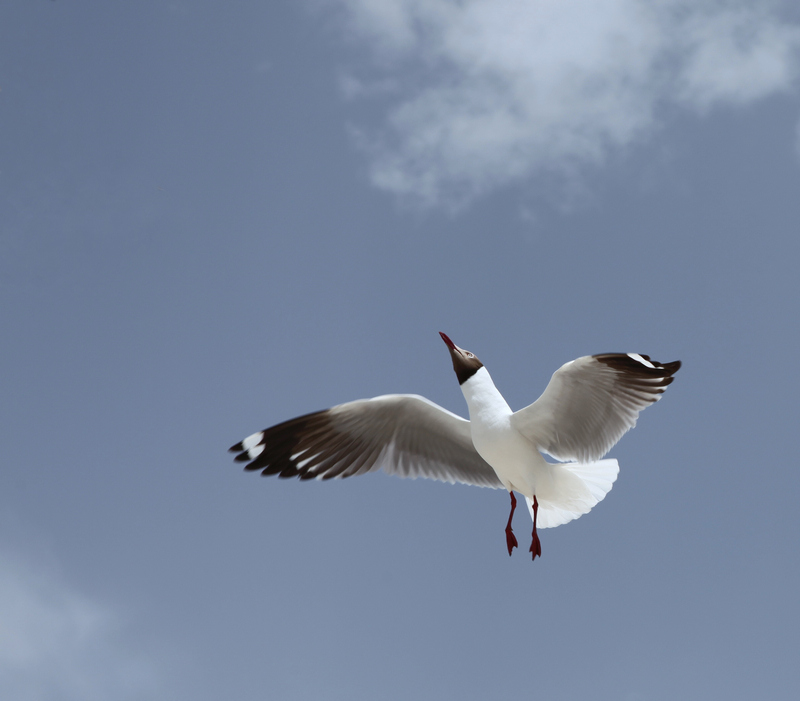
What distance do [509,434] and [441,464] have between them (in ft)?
2.46

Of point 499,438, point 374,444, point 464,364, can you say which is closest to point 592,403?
point 499,438

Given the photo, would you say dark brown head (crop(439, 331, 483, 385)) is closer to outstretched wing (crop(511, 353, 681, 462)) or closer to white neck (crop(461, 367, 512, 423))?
white neck (crop(461, 367, 512, 423))

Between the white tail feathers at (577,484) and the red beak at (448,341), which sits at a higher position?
the red beak at (448,341)

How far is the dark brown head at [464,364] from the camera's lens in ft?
14.4

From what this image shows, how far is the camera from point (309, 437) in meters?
4.59

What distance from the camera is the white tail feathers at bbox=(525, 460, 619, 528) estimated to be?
14.4ft

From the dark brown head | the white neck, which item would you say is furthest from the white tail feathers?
the dark brown head

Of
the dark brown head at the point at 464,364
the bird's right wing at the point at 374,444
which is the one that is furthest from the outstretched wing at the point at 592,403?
the bird's right wing at the point at 374,444

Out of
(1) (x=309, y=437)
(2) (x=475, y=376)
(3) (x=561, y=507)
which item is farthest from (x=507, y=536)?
(1) (x=309, y=437)

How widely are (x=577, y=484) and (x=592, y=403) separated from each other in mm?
530

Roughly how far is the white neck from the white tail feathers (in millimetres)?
425

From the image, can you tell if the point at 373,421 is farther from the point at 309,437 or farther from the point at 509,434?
the point at 509,434

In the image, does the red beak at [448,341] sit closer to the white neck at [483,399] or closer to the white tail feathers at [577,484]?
the white neck at [483,399]

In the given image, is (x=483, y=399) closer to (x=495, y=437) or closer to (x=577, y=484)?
(x=495, y=437)
